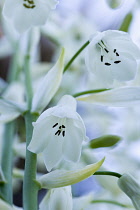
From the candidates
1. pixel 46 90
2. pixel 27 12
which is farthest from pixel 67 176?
pixel 27 12

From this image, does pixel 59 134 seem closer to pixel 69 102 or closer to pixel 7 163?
pixel 69 102

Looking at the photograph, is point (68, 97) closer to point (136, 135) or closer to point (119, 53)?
point (119, 53)

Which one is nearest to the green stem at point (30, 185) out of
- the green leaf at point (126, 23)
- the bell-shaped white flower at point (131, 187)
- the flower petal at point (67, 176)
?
the flower petal at point (67, 176)

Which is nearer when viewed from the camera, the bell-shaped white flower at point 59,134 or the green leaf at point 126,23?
the bell-shaped white flower at point 59,134

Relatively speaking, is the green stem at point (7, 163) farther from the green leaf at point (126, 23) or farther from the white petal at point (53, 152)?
the green leaf at point (126, 23)

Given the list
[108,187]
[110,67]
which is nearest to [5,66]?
[108,187]

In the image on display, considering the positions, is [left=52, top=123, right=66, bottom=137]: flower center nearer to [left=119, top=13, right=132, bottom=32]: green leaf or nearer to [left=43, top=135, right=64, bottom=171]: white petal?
[left=43, top=135, right=64, bottom=171]: white petal
